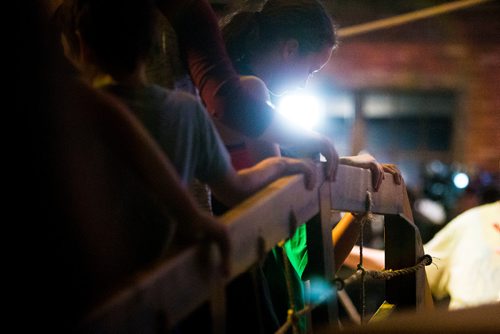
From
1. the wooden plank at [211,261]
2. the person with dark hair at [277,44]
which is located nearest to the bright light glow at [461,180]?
the person with dark hair at [277,44]

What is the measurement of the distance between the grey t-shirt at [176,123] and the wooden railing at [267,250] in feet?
0.43

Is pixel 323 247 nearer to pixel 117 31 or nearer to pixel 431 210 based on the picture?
pixel 117 31

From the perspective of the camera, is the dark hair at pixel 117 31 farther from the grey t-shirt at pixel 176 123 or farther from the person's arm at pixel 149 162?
the person's arm at pixel 149 162

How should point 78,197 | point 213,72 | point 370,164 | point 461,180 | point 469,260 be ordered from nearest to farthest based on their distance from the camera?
point 78,197
point 213,72
point 370,164
point 469,260
point 461,180

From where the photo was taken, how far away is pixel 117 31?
1265 millimetres

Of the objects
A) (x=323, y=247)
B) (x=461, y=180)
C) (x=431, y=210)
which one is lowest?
(x=431, y=210)

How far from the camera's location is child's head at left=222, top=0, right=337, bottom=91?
1.86 meters

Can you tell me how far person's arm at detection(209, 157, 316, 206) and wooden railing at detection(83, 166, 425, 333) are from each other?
0.03 m

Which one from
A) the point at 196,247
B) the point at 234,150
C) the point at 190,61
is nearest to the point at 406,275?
the point at 234,150

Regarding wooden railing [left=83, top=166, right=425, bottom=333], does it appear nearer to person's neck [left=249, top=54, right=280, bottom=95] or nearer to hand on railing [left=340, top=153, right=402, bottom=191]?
hand on railing [left=340, top=153, right=402, bottom=191]

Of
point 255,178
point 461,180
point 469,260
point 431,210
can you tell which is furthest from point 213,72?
point 461,180

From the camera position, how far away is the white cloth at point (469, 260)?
12.4ft

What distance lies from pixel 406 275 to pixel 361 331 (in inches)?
56.9

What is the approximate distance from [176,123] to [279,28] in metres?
0.69
